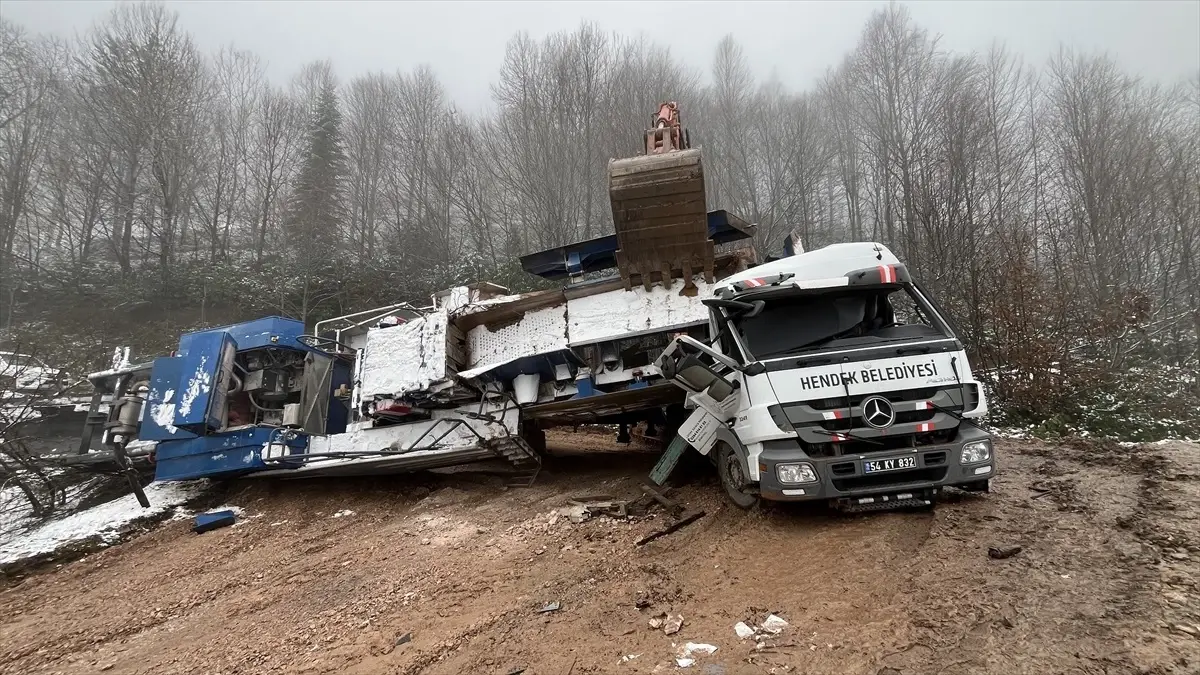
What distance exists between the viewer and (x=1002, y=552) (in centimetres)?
377

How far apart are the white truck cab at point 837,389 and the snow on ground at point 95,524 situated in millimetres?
6721

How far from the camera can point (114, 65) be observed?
66.0ft

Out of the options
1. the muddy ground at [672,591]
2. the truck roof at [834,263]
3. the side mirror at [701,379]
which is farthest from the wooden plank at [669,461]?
the truck roof at [834,263]

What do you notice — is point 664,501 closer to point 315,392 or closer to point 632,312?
point 632,312

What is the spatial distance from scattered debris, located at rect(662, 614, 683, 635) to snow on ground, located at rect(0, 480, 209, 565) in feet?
22.3

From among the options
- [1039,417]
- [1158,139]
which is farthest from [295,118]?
[1158,139]

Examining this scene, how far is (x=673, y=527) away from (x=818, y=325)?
206 centimetres

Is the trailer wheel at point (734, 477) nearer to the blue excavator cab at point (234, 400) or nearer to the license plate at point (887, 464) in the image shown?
the license plate at point (887, 464)

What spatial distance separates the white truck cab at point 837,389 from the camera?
4.33 m

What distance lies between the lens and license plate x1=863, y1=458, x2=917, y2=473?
4273 mm

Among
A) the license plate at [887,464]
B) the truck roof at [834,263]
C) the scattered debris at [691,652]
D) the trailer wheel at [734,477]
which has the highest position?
the truck roof at [834,263]

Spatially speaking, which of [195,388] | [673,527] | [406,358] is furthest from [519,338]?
[195,388]

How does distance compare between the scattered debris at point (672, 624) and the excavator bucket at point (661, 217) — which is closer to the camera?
the scattered debris at point (672, 624)

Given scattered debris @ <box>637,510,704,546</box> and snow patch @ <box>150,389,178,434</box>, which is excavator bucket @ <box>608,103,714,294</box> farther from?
snow patch @ <box>150,389,178,434</box>
